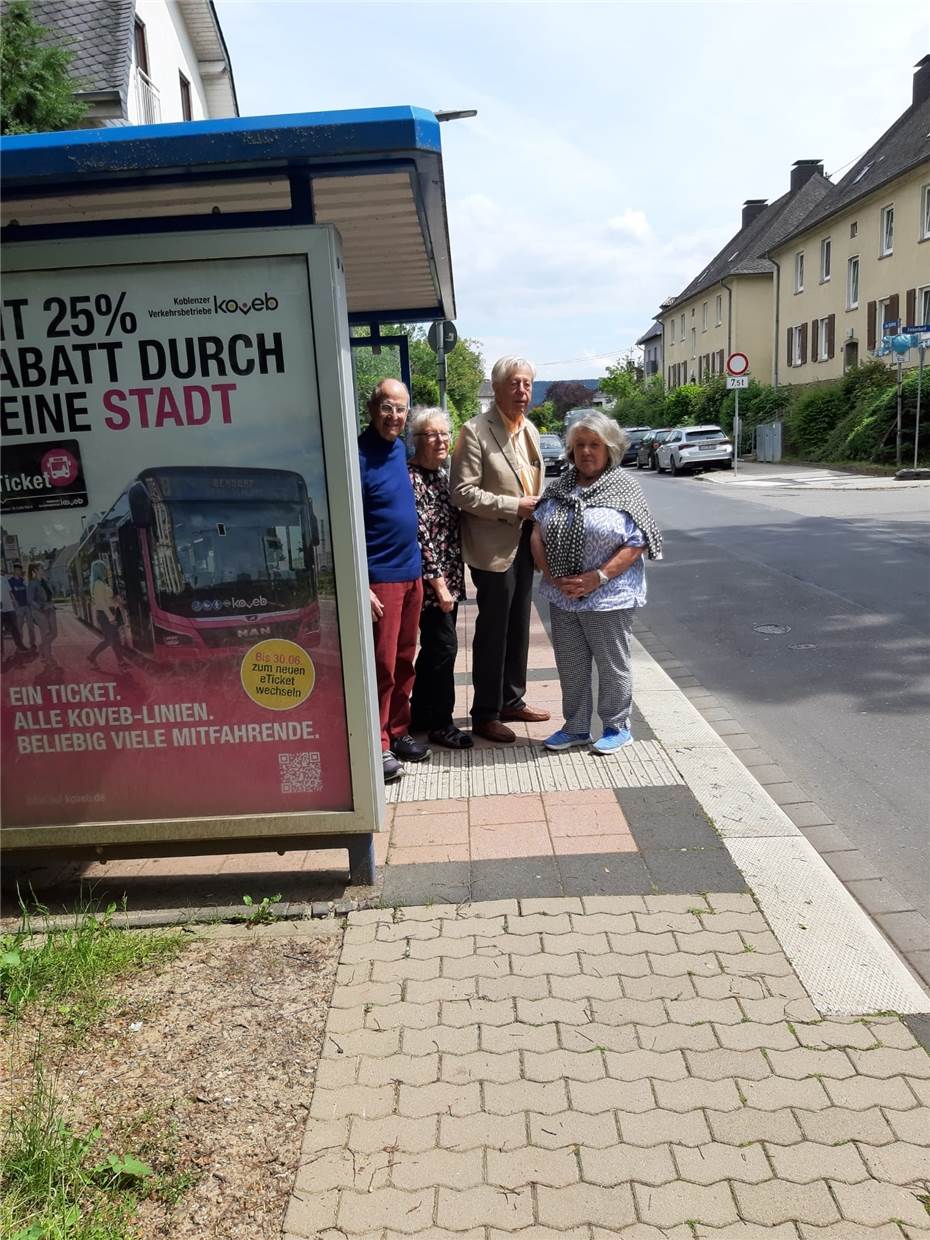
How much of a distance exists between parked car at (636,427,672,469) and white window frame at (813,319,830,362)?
6530 mm

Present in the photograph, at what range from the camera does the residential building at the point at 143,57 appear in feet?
57.6

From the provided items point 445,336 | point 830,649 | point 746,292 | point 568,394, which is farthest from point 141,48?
point 568,394

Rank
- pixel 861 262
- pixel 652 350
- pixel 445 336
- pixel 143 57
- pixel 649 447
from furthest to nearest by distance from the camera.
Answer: pixel 652 350, pixel 649 447, pixel 861 262, pixel 143 57, pixel 445 336

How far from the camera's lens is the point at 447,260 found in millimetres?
5168

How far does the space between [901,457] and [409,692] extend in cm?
2421

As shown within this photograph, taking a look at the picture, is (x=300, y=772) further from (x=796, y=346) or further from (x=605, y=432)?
(x=796, y=346)

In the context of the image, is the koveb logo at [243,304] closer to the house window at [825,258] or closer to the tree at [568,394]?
the house window at [825,258]

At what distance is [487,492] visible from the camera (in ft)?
16.7

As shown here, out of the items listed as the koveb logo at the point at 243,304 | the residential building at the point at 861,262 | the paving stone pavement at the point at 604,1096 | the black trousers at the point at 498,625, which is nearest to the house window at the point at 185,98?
the residential building at the point at 861,262

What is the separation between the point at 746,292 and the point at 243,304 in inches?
1970

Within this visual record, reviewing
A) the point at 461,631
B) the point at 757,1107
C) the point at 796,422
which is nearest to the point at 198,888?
the point at 757,1107

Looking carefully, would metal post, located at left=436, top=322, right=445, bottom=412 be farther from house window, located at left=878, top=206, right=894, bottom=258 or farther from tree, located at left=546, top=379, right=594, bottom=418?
tree, located at left=546, top=379, right=594, bottom=418

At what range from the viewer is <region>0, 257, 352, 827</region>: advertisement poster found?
3.35m

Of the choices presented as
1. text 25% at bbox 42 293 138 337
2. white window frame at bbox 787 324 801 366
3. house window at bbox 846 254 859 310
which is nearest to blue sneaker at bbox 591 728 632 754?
text 25% at bbox 42 293 138 337
